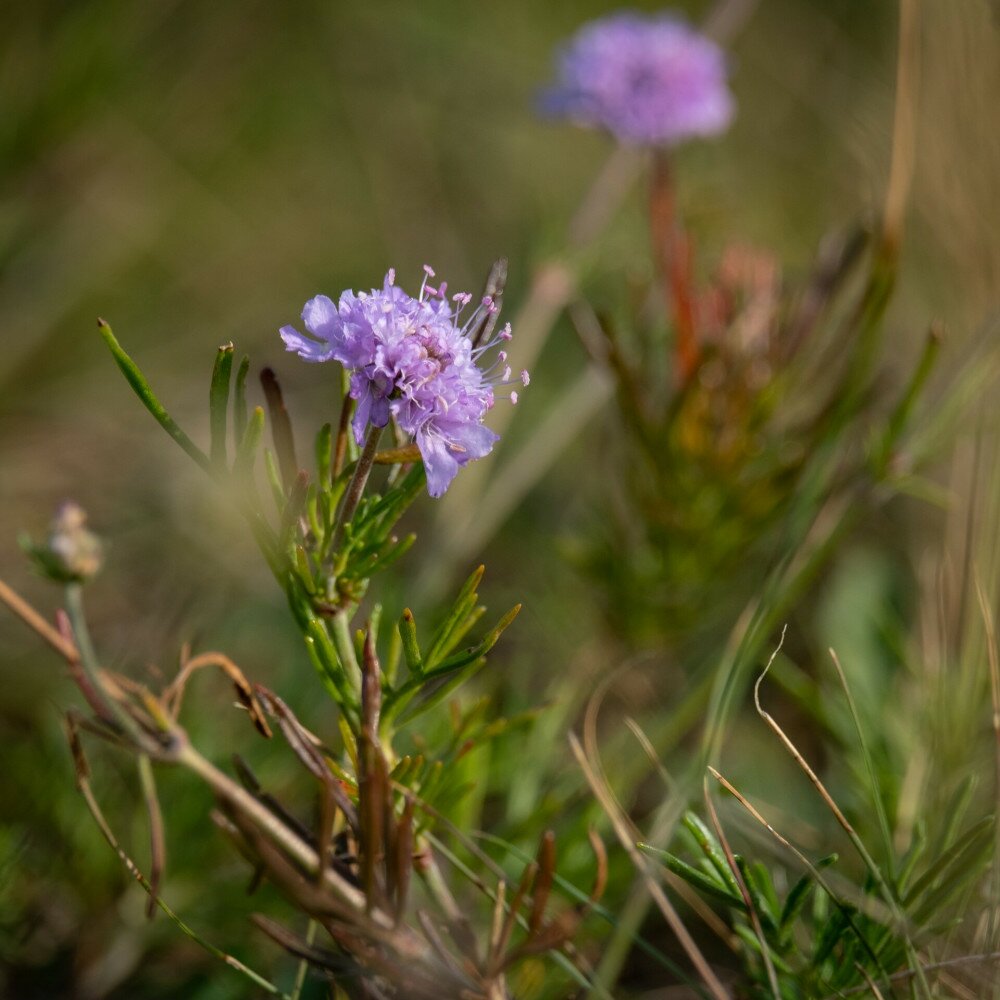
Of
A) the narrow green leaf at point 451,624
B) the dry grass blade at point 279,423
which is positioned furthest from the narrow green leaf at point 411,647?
the dry grass blade at point 279,423

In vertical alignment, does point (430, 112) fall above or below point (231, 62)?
below

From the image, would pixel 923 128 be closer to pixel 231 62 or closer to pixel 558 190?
pixel 558 190

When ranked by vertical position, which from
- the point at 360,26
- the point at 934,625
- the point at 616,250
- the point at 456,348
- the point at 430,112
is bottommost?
the point at 934,625

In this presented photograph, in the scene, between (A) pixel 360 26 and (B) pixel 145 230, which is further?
(A) pixel 360 26

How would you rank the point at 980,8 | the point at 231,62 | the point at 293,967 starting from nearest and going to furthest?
the point at 293,967
the point at 980,8
the point at 231,62

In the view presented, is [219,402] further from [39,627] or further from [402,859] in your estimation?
[402,859]

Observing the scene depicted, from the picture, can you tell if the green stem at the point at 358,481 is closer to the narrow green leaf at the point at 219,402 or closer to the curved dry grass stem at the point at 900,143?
the narrow green leaf at the point at 219,402

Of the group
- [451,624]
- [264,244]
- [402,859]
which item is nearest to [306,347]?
[451,624]

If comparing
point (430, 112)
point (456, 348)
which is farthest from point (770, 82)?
point (456, 348)

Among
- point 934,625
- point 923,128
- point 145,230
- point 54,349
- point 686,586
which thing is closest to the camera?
point 934,625
